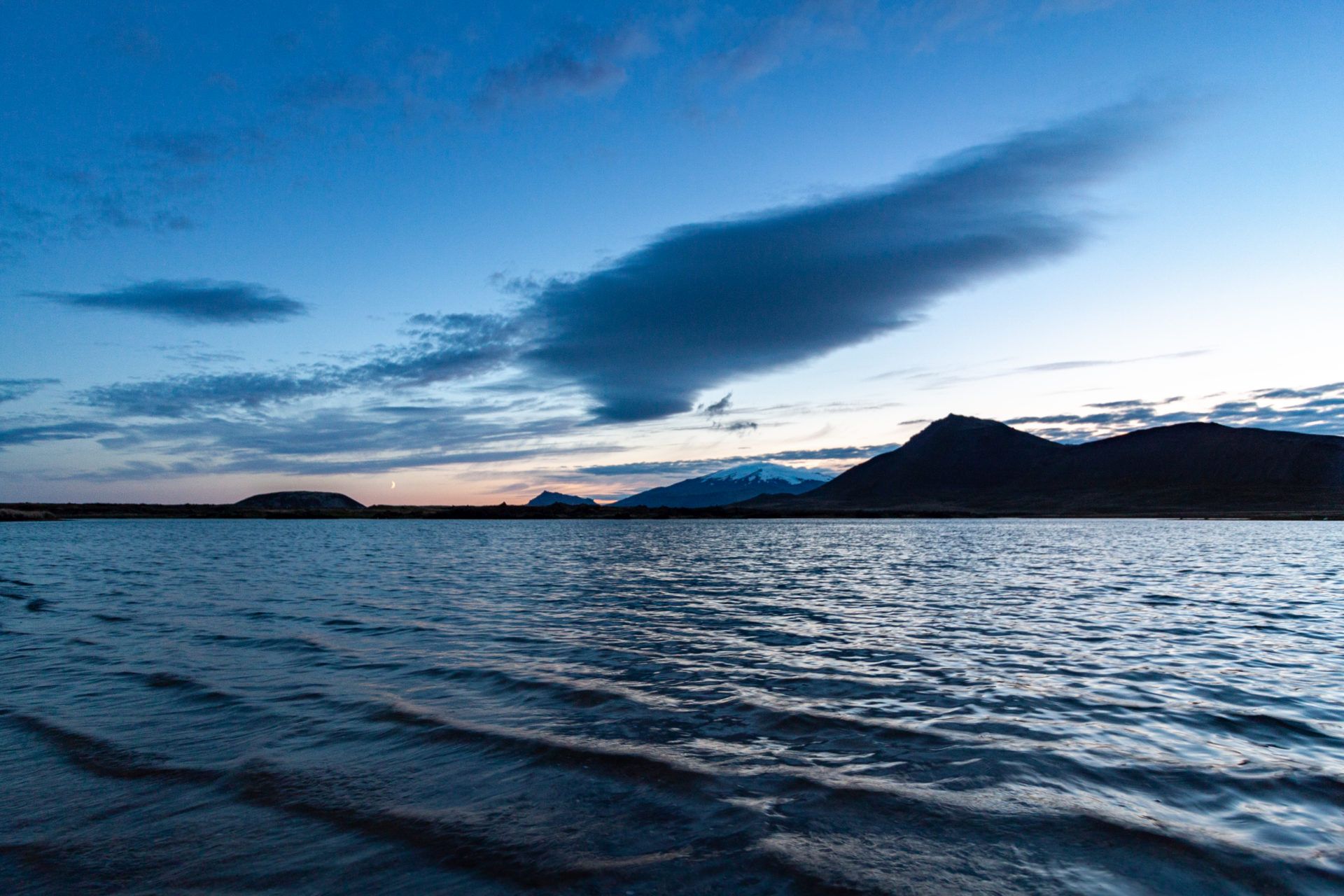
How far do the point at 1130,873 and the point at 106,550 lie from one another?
78760 millimetres

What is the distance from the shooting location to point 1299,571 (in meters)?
40.7

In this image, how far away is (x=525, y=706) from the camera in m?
12.5

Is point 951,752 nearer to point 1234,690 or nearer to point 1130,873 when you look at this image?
point 1130,873

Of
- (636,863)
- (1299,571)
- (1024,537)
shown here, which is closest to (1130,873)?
(636,863)

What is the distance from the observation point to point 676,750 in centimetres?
1005

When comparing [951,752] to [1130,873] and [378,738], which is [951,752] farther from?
[378,738]

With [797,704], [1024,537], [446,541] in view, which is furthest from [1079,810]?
[1024,537]

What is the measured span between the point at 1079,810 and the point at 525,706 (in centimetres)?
862

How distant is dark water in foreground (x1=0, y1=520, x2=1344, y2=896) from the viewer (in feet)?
22.1

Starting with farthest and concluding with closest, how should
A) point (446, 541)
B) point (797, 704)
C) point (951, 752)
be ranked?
1. point (446, 541)
2. point (797, 704)
3. point (951, 752)

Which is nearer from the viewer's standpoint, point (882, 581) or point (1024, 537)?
point (882, 581)

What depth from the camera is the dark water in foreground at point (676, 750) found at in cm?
673

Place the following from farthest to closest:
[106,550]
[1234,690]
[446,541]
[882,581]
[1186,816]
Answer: [446,541], [106,550], [882,581], [1234,690], [1186,816]

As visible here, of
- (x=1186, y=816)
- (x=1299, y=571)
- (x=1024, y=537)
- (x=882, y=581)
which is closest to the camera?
(x=1186, y=816)
